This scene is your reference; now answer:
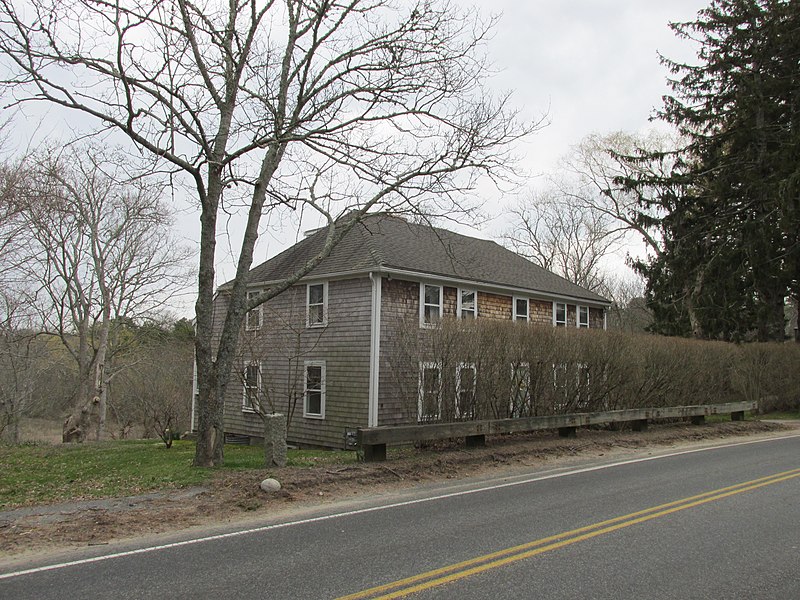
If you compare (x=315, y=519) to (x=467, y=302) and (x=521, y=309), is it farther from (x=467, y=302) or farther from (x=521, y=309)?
(x=521, y=309)

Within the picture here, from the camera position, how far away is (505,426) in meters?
13.7

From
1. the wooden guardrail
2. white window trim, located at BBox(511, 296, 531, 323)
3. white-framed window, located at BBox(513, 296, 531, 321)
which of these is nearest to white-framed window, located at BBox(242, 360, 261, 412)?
the wooden guardrail

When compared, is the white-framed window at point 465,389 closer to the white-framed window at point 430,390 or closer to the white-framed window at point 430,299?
the white-framed window at point 430,390

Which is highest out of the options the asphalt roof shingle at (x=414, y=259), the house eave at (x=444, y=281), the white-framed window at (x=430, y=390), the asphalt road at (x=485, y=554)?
the asphalt roof shingle at (x=414, y=259)

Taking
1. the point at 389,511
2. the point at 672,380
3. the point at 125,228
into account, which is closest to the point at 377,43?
the point at 389,511

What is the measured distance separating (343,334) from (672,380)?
10.0 meters

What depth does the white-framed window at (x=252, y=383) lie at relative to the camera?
18845 mm

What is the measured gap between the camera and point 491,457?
1239 centimetres

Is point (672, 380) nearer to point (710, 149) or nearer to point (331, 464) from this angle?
point (331, 464)

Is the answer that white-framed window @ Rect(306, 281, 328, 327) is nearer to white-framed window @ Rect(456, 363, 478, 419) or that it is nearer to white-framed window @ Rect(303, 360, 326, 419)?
white-framed window @ Rect(303, 360, 326, 419)

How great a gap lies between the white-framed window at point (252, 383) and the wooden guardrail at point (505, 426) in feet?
24.8

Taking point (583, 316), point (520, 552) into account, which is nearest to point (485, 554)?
point (520, 552)

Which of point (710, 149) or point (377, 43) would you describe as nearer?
point (377, 43)

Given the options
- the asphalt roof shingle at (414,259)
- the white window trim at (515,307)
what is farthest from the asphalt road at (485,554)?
the white window trim at (515,307)
